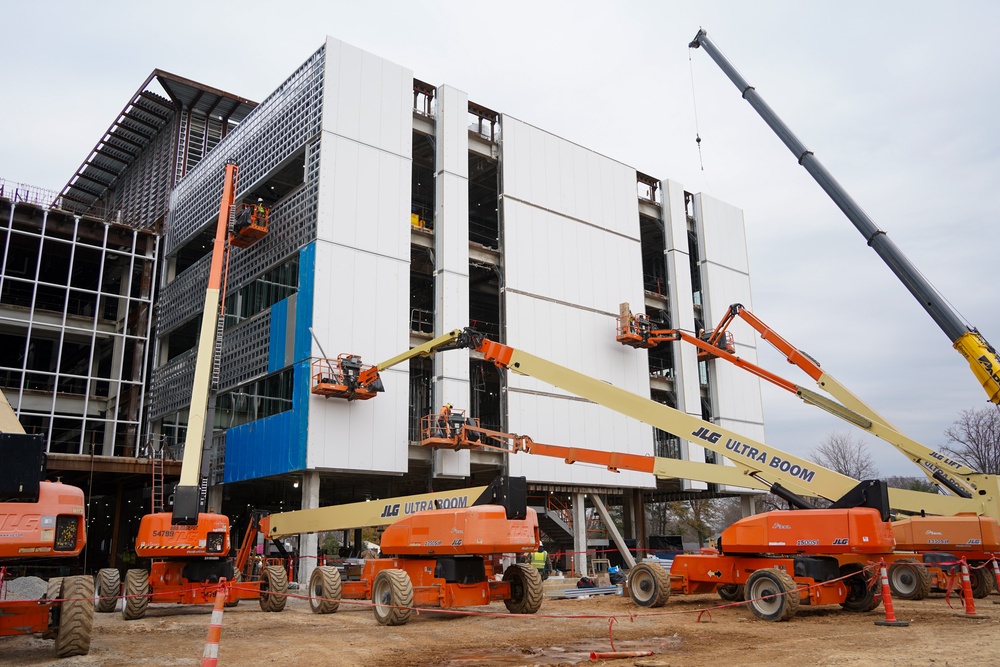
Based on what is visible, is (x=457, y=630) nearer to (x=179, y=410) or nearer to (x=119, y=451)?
(x=179, y=410)

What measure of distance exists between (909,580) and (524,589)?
360 inches

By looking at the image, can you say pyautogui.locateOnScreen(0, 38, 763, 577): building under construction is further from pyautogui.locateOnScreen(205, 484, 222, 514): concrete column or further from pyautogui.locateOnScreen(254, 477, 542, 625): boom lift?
pyautogui.locateOnScreen(254, 477, 542, 625): boom lift

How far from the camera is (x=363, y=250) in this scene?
99.5 ft

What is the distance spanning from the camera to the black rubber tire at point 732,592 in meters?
17.5

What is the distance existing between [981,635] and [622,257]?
2873 centimetres

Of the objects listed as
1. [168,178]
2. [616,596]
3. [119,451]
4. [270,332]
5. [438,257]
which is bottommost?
[616,596]

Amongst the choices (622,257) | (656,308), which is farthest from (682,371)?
(622,257)

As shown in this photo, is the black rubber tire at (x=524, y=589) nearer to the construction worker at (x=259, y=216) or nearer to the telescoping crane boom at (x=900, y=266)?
the telescoping crane boom at (x=900, y=266)


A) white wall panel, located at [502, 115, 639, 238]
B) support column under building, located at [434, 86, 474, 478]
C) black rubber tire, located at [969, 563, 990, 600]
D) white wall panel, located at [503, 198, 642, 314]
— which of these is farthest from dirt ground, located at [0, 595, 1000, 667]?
white wall panel, located at [502, 115, 639, 238]

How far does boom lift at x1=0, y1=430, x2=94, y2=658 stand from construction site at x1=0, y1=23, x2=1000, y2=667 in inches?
1.4

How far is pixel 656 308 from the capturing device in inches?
1650

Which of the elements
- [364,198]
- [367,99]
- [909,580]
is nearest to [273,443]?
[364,198]

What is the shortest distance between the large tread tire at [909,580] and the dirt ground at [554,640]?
293mm

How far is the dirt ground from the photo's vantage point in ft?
34.0
